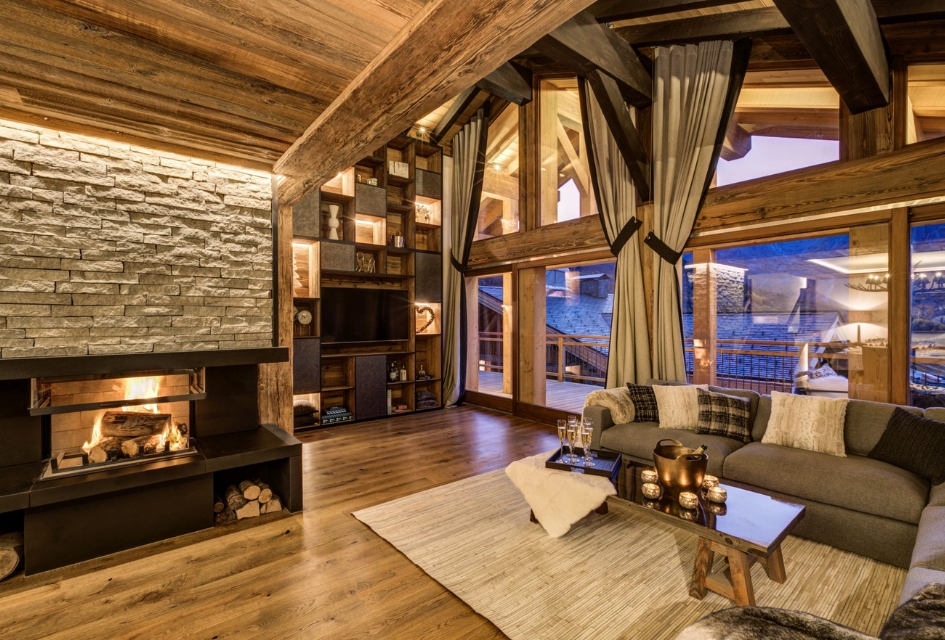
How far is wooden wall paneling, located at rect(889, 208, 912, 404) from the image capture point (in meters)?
3.12

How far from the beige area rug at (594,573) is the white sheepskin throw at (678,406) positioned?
0.89 m

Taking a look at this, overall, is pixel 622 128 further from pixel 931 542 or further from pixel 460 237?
pixel 931 542

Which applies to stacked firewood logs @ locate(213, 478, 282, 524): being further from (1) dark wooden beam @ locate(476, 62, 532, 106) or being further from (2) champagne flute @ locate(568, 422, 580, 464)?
(1) dark wooden beam @ locate(476, 62, 532, 106)

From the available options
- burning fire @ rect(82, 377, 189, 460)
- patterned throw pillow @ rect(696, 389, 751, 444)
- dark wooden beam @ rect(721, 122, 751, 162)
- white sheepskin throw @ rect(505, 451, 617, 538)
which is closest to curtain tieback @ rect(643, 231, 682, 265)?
dark wooden beam @ rect(721, 122, 751, 162)

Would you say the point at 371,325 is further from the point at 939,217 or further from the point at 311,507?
the point at 939,217

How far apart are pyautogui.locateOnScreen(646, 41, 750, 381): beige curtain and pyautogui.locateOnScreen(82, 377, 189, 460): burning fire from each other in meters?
3.94

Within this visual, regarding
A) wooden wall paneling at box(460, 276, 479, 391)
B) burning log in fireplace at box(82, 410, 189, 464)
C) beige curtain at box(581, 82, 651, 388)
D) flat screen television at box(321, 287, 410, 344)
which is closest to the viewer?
burning log in fireplace at box(82, 410, 189, 464)

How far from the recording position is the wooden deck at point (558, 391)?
233 inches

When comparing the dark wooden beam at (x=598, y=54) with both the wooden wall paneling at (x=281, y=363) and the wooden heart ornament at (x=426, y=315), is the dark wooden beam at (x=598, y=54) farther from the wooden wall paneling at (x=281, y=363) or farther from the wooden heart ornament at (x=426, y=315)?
the wooden heart ornament at (x=426, y=315)

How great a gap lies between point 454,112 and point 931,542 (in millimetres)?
6250

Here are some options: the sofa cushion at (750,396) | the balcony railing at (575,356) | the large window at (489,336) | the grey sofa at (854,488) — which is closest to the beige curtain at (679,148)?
the sofa cushion at (750,396)

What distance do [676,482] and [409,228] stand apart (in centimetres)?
482

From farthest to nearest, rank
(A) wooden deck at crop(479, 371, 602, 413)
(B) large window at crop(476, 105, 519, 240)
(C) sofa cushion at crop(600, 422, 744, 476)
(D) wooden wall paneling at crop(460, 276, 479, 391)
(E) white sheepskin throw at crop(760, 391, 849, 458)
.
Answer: (D) wooden wall paneling at crop(460, 276, 479, 391) → (B) large window at crop(476, 105, 519, 240) → (A) wooden deck at crop(479, 371, 602, 413) → (C) sofa cushion at crop(600, 422, 744, 476) → (E) white sheepskin throw at crop(760, 391, 849, 458)

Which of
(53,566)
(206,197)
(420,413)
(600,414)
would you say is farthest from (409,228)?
(53,566)
